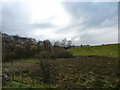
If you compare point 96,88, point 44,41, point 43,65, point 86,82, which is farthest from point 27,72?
point 44,41

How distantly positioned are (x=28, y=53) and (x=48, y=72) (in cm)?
1471

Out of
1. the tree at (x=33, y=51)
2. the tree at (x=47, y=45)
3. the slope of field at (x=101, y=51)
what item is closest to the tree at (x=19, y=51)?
the tree at (x=33, y=51)

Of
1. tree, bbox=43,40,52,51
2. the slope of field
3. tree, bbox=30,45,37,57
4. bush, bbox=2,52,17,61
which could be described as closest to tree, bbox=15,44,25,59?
bush, bbox=2,52,17,61

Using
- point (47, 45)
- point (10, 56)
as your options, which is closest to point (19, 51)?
point (10, 56)

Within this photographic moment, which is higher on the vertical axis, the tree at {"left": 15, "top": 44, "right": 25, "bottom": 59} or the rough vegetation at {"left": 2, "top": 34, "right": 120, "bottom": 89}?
the tree at {"left": 15, "top": 44, "right": 25, "bottom": 59}

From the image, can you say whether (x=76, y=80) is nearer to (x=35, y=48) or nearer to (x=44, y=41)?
(x=35, y=48)

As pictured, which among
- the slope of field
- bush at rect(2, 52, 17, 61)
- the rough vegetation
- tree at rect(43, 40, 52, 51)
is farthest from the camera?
the slope of field

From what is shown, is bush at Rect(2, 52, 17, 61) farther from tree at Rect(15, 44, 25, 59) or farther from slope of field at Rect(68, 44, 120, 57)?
slope of field at Rect(68, 44, 120, 57)

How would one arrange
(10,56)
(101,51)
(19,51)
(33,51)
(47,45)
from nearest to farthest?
1. (10,56)
2. (19,51)
3. (33,51)
4. (47,45)
5. (101,51)

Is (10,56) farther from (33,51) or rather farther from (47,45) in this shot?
(47,45)

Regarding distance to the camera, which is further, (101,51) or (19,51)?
(101,51)

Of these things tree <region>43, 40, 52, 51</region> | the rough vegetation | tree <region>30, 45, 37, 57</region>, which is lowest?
the rough vegetation

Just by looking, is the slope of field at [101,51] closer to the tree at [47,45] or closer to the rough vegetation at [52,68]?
the rough vegetation at [52,68]

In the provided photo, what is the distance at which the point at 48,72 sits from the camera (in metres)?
10.3
